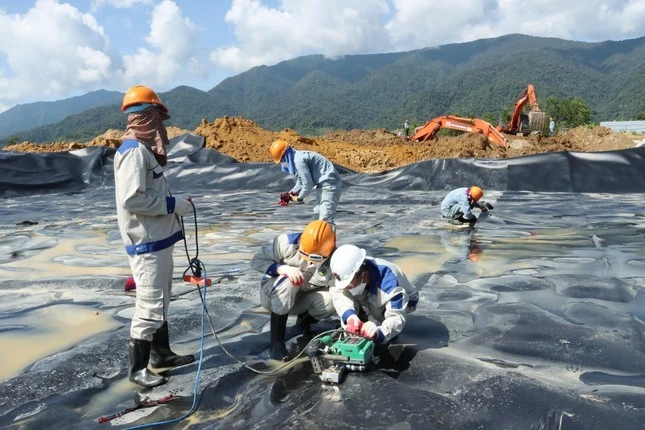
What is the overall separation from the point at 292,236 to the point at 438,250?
3.01 m

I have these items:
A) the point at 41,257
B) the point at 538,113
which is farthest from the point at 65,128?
the point at 41,257

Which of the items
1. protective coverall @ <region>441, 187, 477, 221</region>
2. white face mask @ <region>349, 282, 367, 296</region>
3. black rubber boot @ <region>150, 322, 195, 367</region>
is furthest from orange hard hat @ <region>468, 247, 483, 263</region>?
black rubber boot @ <region>150, 322, 195, 367</region>

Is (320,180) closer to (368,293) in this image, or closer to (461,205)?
(461,205)

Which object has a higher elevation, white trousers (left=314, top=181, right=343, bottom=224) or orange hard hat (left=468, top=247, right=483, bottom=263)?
white trousers (left=314, top=181, right=343, bottom=224)

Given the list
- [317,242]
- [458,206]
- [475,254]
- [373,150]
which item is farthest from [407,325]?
[373,150]

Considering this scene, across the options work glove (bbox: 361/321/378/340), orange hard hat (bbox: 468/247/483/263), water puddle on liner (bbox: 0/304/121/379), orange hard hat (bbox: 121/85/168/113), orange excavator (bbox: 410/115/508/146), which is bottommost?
water puddle on liner (bbox: 0/304/121/379)

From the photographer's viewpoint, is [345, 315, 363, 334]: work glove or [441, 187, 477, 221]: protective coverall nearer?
[345, 315, 363, 334]: work glove

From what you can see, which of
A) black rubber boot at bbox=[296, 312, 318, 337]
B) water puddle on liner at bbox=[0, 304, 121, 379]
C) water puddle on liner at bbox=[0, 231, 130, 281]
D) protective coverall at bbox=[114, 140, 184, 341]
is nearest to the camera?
protective coverall at bbox=[114, 140, 184, 341]

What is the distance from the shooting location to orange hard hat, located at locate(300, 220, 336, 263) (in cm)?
279

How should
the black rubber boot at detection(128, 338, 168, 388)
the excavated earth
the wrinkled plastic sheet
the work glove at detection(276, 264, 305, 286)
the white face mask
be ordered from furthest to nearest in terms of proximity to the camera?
the excavated earth → the work glove at detection(276, 264, 305, 286) → the white face mask → the black rubber boot at detection(128, 338, 168, 388) → the wrinkled plastic sheet

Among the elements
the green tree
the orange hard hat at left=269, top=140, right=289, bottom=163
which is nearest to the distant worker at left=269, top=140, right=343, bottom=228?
the orange hard hat at left=269, top=140, right=289, bottom=163

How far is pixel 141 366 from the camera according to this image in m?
2.67

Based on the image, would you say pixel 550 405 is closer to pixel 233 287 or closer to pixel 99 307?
pixel 233 287

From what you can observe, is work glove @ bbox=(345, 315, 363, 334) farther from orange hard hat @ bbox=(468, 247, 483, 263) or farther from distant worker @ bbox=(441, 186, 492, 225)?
distant worker @ bbox=(441, 186, 492, 225)
